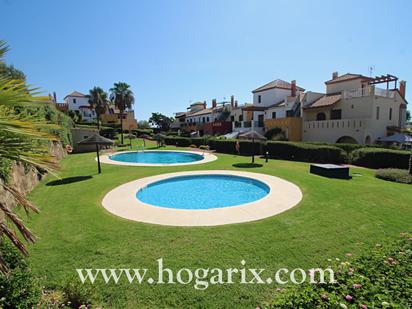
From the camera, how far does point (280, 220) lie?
6.97 m

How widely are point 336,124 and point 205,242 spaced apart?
25.2 metres

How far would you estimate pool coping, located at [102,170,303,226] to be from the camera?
7.16 metres

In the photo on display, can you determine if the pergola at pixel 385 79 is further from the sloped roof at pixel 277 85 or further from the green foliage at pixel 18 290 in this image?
the green foliage at pixel 18 290

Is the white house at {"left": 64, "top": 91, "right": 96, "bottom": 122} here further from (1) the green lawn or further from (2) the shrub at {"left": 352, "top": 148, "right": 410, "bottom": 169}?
(2) the shrub at {"left": 352, "top": 148, "right": 410, "bottom": 169}

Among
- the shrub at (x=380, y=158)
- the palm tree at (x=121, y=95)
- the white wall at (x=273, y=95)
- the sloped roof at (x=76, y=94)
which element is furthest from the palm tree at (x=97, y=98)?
the shrub at (x=380, y=158)

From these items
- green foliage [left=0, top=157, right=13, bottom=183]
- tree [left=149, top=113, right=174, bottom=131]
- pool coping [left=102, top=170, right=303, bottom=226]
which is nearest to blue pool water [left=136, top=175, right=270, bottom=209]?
pool coping [left=102, top=170, right=303, bottom=226]

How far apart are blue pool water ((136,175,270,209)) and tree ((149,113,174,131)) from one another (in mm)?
55391

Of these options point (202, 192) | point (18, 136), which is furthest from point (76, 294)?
point (202, 192)

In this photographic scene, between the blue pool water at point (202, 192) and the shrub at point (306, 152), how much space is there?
31.7ft

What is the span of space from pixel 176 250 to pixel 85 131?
30.1m

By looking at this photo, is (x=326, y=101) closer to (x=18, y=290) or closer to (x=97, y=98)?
(x=18, y=290)

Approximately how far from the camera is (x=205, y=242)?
571cm

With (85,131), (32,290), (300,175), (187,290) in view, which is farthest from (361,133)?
(85,131)

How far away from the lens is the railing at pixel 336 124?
77.1 feet
